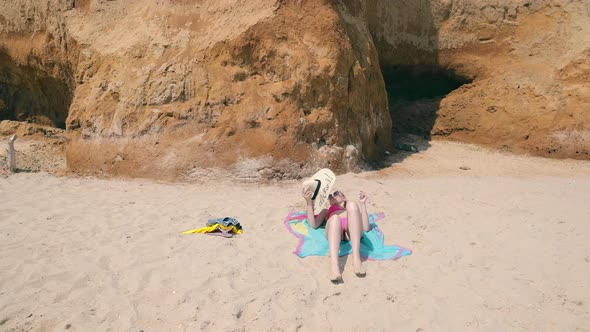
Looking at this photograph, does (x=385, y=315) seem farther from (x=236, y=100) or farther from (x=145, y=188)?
(x=236, y=100)

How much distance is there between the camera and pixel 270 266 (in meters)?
3.52

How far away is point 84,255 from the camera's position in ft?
11.8

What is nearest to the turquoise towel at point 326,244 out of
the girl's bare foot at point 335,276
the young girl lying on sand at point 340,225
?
the young girl lying on sand at point 340,225

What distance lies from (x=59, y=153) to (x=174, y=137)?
12.3 feet

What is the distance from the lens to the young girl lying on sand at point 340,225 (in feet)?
11.2

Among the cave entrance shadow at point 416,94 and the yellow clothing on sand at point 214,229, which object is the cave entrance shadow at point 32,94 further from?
the cave entrance shadow at point 416,94

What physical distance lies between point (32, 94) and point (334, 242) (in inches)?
381

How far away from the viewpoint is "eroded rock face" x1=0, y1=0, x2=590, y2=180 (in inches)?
257

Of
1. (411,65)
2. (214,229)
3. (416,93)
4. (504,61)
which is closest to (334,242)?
(214,229)

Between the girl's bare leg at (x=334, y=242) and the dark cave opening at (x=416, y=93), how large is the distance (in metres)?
6.40

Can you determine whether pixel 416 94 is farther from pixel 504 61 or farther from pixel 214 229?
pixel 214 229

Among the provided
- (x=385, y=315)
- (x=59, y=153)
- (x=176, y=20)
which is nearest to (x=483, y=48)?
(x=176, y=20)

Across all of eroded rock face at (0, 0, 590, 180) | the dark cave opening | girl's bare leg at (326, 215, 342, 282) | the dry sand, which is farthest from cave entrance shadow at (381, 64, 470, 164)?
girl's bare leg at (326, 215, 342, 282)

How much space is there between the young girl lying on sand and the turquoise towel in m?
0.09
